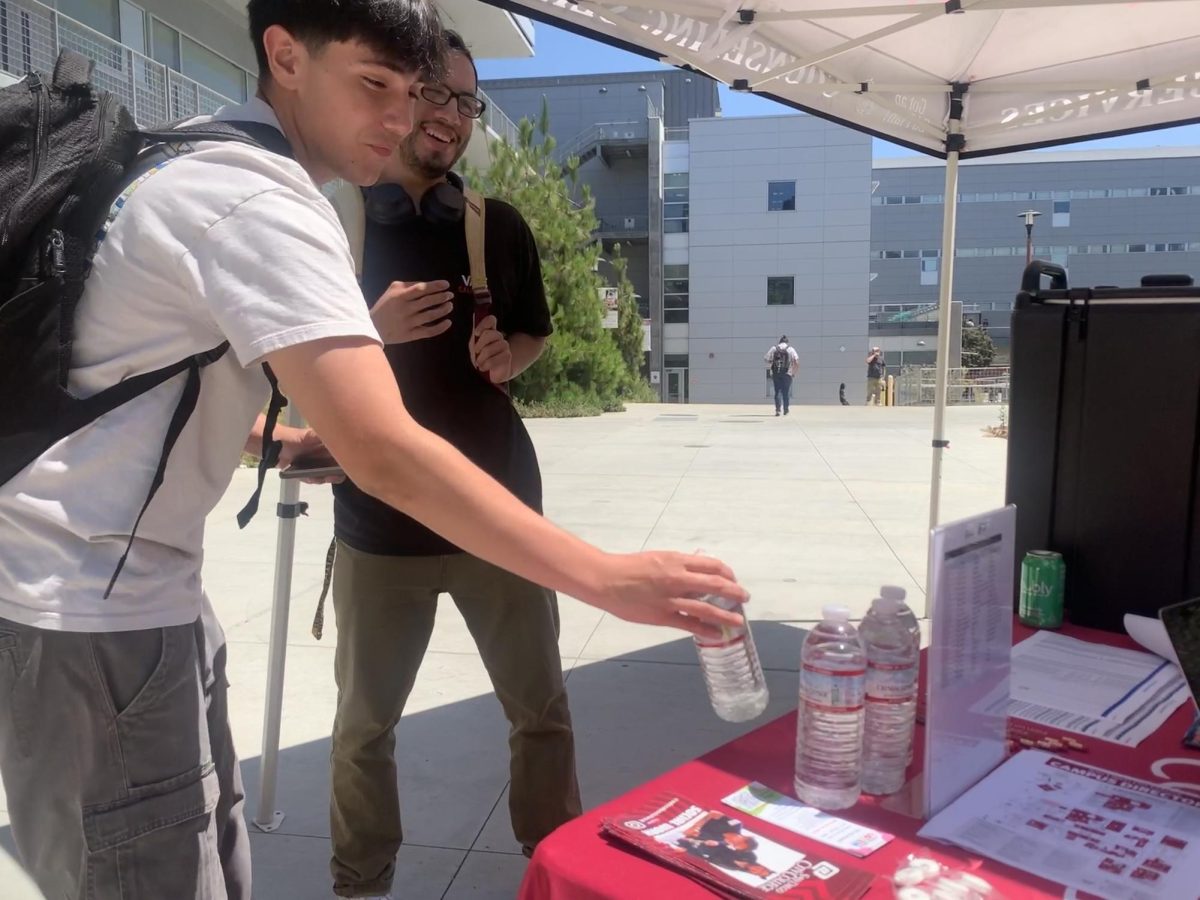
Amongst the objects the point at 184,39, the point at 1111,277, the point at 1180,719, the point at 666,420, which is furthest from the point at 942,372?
the point at 1111,277

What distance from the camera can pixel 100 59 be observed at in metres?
9.45

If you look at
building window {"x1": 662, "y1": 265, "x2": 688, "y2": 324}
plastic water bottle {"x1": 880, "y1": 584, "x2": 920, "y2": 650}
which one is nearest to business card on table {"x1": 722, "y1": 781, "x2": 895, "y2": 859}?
plastic water bottle {"x1": 880, "y1": 584, "x2": 920, "y2": 650}

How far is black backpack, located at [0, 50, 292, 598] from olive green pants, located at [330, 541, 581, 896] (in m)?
1.16

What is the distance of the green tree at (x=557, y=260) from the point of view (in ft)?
58.4

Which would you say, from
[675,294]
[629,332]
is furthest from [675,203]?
[629,332]

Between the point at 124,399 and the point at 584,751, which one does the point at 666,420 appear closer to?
the point at 584,751

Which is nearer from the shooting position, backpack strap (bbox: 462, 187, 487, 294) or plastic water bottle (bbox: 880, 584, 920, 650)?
plastic water bottle (bbox: 880, 584, 920, 650)

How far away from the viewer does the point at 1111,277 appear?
1932 inches

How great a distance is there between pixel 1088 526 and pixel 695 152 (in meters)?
37.3

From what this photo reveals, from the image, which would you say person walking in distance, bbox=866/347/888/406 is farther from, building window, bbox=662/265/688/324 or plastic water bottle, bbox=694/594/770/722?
plastic water bottle, bbox=694/594/770/722

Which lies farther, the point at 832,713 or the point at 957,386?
the point at 957,386

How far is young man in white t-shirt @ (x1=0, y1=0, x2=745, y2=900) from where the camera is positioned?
3.28 feet

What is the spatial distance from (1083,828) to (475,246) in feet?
5.82

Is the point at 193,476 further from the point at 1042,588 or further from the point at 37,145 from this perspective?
the point at 1042,588
